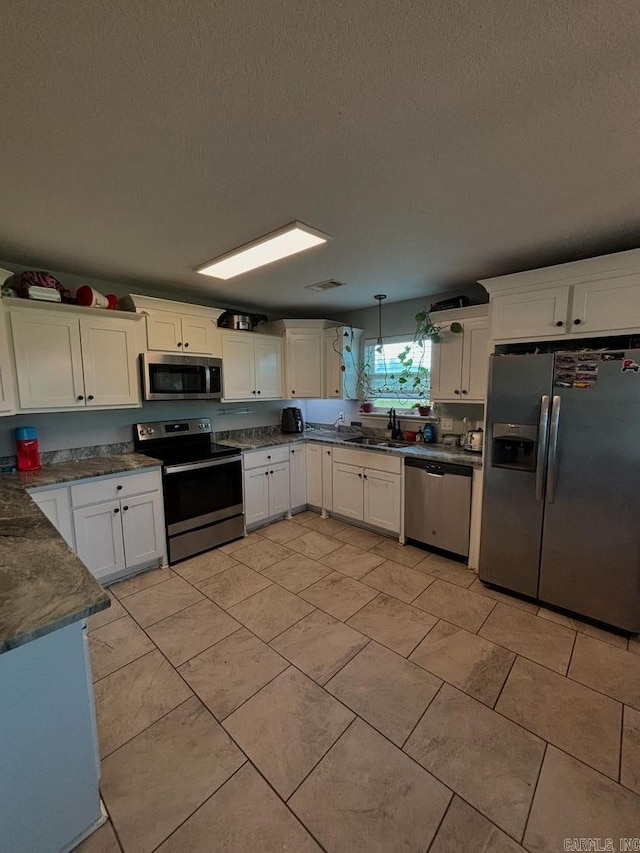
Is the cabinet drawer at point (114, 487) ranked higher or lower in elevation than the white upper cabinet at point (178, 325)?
lower

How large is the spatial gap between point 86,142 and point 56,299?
64.5 inches

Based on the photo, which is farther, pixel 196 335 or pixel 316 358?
pixel 316 358

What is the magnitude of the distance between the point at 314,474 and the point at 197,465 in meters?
1.44

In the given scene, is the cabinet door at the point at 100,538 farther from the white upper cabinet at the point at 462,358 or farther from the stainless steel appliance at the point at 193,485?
the white upper cabinet at the point at 462,358

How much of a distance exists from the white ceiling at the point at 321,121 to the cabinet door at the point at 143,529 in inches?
72.9

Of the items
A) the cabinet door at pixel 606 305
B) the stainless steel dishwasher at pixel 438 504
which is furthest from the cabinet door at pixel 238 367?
the cabinet door at pixel 606 305

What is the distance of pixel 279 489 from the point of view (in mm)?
3936

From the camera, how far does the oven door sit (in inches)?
119

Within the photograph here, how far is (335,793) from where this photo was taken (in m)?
1.36

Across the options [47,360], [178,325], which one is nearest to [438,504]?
[178,325]

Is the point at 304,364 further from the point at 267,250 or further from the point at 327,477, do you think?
the point at 267,250

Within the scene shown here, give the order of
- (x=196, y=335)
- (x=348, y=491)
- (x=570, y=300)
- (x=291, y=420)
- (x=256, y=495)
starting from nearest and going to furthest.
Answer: (x=570, y=300), (x=196, y=335), (x=256, y=495), (x=348, y=491), (x=291, y=420)

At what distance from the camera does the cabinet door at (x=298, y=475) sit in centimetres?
407

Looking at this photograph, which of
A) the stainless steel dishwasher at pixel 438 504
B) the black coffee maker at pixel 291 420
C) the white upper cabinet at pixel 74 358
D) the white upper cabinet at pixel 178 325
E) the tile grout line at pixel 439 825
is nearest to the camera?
the tile grout line at pixel 439 825
